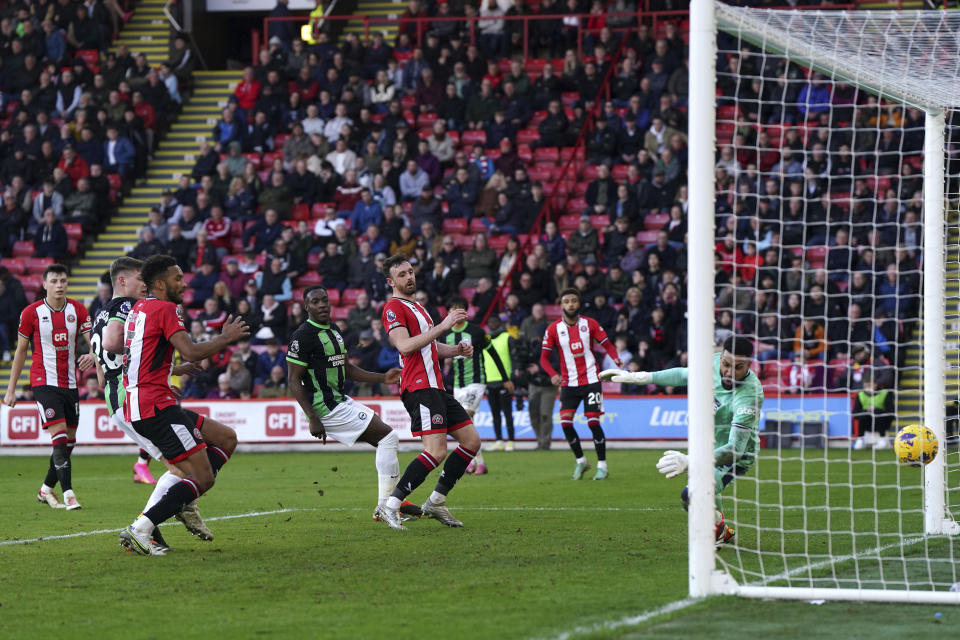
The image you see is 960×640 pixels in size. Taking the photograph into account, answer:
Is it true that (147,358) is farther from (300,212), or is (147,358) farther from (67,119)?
(67,119)

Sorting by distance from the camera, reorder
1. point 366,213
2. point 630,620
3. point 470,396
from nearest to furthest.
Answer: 1. point 630,620
2. point 470,396
3. point 366,213

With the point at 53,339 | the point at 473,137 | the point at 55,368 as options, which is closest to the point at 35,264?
the point at 473,137

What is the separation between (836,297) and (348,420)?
37.5 ft

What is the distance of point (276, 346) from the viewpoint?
81.9 feet

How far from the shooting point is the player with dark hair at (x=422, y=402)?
10.6 meters

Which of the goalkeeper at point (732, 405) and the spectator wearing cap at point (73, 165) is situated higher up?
the spectator wearing cap at point (73, 165)

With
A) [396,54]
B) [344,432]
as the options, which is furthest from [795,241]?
[344,432]

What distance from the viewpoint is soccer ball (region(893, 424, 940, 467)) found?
9.73 meters

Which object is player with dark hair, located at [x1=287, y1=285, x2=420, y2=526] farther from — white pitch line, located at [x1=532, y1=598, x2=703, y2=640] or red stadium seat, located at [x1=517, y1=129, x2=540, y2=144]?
red stadium seat, located at [x1=517, y1=129, x2=540, y2=144]

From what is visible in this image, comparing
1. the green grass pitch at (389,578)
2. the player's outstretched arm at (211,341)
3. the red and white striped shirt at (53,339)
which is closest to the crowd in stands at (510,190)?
the green grass pitch at (389,578)

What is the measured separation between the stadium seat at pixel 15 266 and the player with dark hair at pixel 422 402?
772 inches

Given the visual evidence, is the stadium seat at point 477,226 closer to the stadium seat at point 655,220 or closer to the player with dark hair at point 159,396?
the stadium seat at point 655,220

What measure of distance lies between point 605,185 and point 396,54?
24.1 feet

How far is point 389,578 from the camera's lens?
7.95 meters
